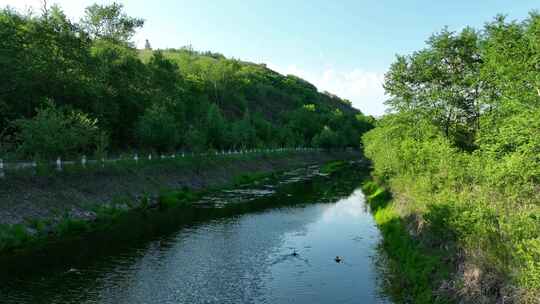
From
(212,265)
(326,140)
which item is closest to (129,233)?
(212,265)

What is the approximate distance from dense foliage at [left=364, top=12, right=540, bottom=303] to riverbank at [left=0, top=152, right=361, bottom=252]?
86.2 feet

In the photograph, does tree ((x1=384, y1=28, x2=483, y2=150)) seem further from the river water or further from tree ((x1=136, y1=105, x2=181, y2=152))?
tree ((x1=136, y1=105, x2=181, y2=152))

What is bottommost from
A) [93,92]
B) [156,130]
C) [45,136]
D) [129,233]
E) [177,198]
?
[129,233]

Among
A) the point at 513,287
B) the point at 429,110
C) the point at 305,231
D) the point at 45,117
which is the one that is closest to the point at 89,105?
the point at 45,117

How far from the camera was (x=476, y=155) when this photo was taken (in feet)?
99.1

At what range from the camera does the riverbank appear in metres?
29.3

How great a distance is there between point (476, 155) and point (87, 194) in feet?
113

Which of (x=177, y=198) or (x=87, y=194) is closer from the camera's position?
(x=87, y=194)

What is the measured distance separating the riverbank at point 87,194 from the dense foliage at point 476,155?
86.2 feet

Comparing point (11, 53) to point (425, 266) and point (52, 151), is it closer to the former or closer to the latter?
point (52, 151)

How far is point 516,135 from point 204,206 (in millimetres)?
32189

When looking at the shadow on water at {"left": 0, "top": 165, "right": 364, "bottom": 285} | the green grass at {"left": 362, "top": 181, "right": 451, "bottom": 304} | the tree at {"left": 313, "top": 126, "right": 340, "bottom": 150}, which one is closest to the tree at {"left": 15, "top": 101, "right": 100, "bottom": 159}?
the shadow on water at {"left": 0, "top": 165, "right": 364, "bottom": 285}

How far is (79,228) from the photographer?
32.2 metres

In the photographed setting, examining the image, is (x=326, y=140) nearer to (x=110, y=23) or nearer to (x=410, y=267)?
(x=110, y=23)
